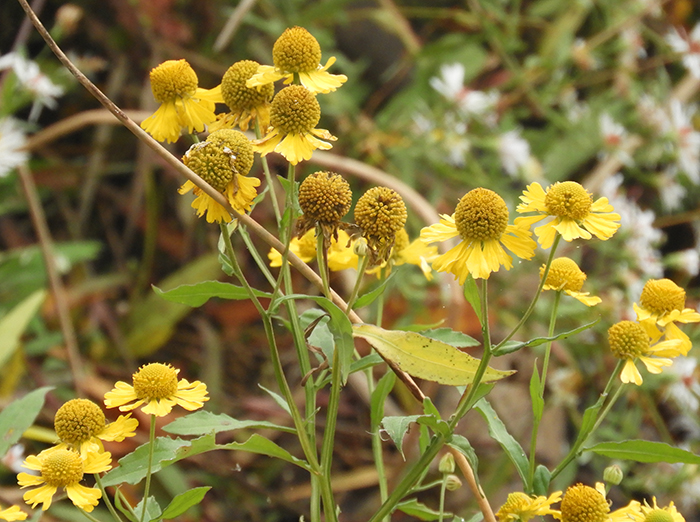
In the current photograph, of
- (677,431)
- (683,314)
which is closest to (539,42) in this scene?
(677,431)

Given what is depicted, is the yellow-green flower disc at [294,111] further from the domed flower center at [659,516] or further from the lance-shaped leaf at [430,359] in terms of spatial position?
the domed flower center at [659,516]

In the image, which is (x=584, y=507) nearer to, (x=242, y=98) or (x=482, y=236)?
(x=482, y=236)

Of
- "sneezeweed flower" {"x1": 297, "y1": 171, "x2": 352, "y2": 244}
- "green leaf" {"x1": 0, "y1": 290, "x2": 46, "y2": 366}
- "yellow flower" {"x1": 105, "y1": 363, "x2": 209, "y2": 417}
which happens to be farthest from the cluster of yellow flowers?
"green leaf" {"x1": 0, "y1": 290, "x2": 46, "y2": 366}

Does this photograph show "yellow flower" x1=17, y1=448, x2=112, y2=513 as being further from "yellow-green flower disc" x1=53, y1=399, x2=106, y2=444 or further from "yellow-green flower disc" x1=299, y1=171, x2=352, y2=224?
"yellow-green flower disc" x1=299, y1=171, x2=352, y2=224

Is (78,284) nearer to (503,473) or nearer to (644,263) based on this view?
(503,473)

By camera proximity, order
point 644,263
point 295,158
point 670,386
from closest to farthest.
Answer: point 295,158
point 670,386
point 644,263
